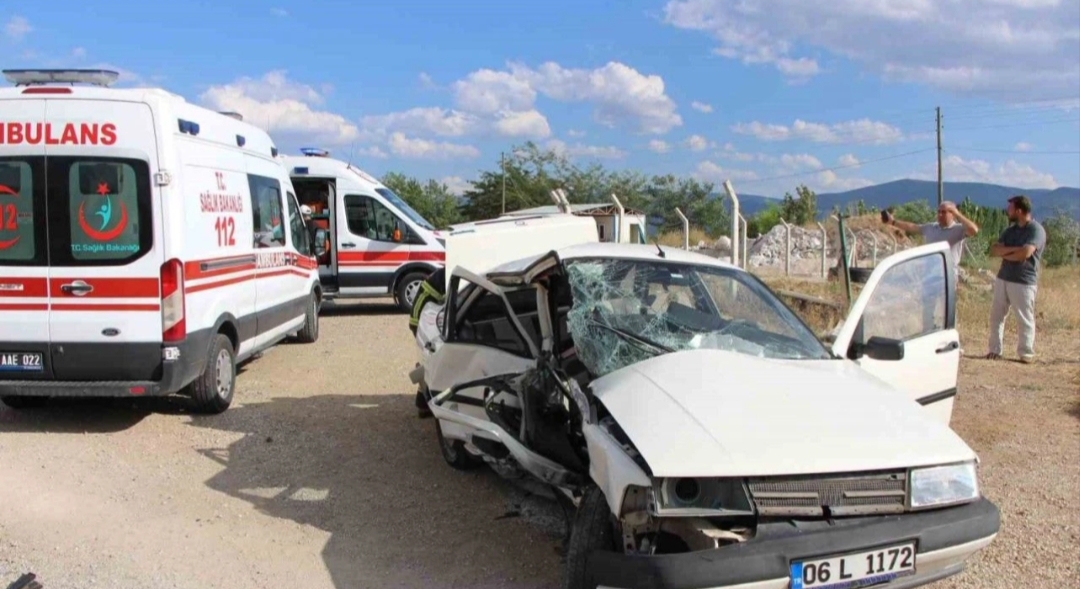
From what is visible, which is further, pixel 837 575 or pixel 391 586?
pixel 391 586

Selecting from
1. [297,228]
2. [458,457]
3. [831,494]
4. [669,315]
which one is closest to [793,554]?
[831,494]

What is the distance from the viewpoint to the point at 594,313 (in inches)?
181

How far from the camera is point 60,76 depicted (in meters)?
6.86

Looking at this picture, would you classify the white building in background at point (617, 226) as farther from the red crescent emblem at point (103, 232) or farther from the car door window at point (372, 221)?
the red crescent emblem at point (103, 232)

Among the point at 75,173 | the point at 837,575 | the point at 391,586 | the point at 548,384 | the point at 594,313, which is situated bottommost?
the point at 391,586

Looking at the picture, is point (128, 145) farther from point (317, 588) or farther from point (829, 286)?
point (829, 286)

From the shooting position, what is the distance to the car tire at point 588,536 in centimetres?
346

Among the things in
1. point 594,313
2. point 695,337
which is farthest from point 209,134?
point 695,337

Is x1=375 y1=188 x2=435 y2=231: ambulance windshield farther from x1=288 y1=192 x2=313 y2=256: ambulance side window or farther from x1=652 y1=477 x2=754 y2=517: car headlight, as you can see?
x1=652 y1=477 x2=754 y2=517: car headlight

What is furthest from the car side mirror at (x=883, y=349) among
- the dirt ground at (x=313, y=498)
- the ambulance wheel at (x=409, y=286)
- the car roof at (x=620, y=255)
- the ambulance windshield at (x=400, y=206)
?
the ambulance windshield at (x=400, y=206)

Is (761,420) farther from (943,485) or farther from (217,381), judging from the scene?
(217,381)

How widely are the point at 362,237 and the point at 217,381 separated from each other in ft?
24.1

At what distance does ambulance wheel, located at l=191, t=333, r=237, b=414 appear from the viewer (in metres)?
7.32

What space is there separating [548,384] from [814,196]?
42.1 m
